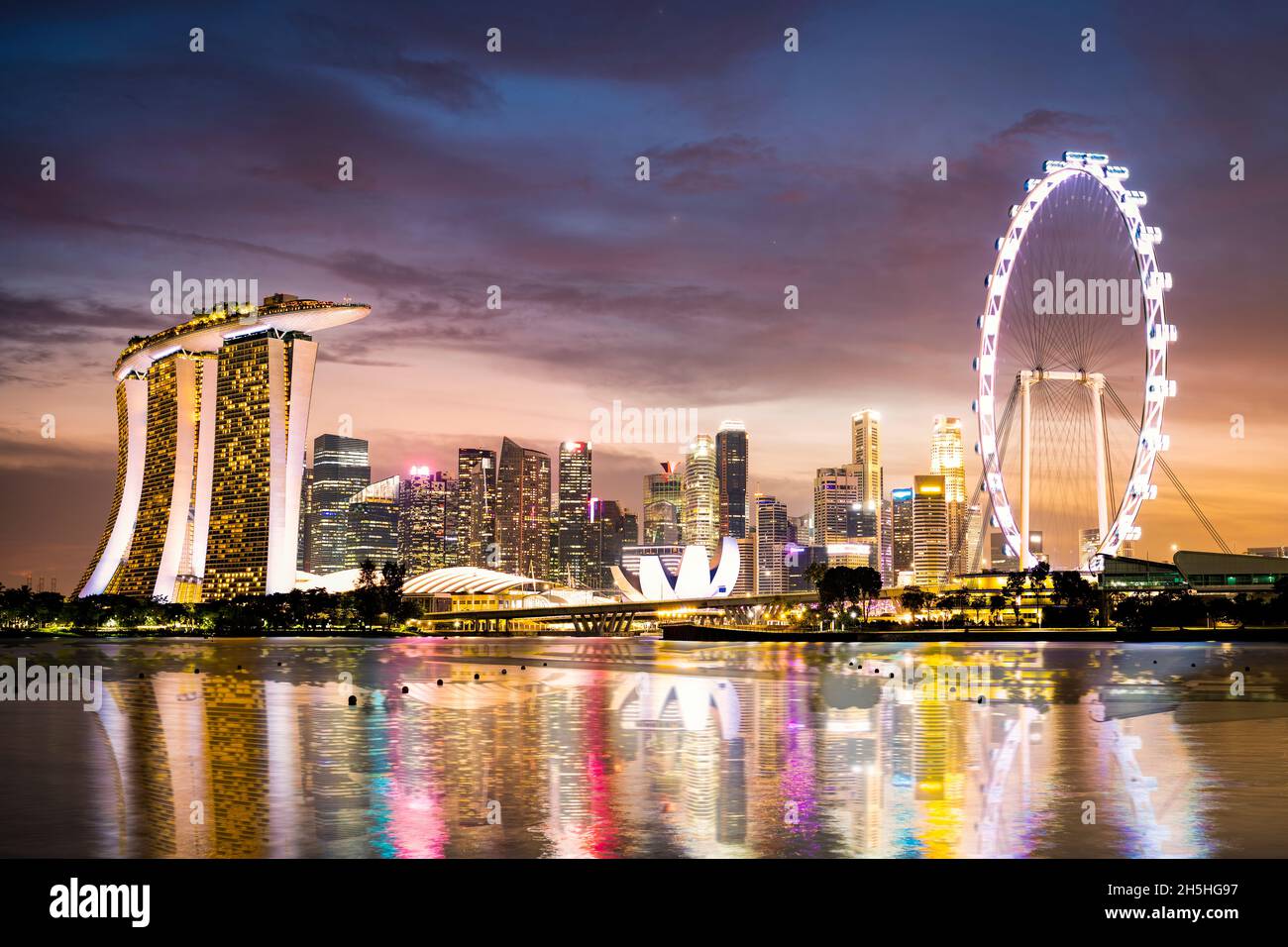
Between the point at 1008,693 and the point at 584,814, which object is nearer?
the point at 584,814

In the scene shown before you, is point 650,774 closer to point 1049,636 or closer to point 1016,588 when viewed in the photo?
point 1049,636

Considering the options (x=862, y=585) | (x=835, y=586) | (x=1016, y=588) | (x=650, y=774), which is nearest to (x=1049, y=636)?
(x=1016, y=588)

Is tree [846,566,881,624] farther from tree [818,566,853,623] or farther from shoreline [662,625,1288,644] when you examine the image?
shoreline [662,625,1288,644]

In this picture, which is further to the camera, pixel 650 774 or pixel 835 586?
pixel 835 586

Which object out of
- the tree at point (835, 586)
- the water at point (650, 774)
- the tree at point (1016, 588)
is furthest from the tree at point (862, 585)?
the water at point (650, 774)

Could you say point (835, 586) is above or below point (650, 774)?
below

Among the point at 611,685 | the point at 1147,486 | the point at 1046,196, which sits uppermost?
the point at 1046,196

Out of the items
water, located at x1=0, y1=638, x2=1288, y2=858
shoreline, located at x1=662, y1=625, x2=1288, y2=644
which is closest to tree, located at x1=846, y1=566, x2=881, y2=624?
shoreline, located at x1=662, y1=625, x2=1288, y2=644
